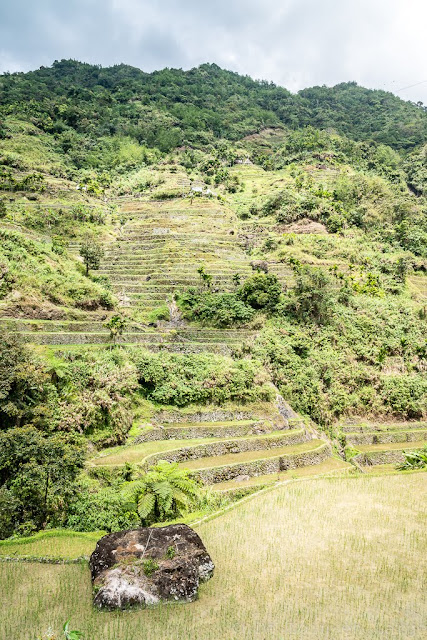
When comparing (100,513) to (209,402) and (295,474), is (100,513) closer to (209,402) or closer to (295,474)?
(295,474)

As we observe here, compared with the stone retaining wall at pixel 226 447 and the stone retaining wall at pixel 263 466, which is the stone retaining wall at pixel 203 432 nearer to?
the stone retaining wall at pixel 226 447

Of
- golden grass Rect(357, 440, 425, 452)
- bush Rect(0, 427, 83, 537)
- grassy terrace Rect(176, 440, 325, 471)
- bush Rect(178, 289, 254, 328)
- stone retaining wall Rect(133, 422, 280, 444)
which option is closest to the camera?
bush Rect(0, 427, 83, 537)

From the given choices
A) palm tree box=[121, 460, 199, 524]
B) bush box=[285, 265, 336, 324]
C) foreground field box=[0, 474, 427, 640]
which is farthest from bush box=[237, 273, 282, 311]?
foreground field box=[0, 474, 427, 640]

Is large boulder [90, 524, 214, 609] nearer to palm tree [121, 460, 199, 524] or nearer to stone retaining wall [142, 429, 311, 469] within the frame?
palm tree [121, 460, 199, 524]

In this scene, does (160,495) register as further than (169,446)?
No

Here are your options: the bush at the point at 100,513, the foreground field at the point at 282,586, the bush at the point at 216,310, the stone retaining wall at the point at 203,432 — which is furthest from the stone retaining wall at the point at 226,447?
the bush at the point at 216,310

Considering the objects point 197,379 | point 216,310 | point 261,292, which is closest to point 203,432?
point 197,379

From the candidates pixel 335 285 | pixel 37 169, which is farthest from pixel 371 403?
pixel 37 169
